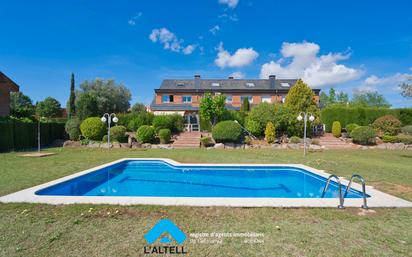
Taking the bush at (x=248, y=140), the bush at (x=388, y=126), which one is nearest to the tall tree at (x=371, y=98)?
the bush at (x=388, y=126)

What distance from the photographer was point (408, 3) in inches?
503

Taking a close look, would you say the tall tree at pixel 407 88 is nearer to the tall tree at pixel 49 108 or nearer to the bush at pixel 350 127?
the bush at pixel 350 127

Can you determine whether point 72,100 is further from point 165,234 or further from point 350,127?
point 350,127

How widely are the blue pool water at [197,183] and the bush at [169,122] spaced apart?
39.7ft

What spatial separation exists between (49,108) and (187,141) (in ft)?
149

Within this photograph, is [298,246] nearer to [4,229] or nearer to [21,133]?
[4,229]

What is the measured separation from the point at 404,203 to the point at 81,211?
8356 millimetres

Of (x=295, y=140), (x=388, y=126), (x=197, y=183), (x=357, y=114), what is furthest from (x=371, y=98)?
(x=197, y=183)

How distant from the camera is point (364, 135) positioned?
21078 mm

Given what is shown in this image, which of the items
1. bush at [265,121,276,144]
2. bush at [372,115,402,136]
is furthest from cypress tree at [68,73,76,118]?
bush at [372,115,402,136]

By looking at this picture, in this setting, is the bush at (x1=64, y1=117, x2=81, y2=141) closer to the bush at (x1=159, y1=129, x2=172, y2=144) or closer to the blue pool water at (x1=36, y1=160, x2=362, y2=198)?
the bush at (x1=159, y1=129, x2=172, y2=144)

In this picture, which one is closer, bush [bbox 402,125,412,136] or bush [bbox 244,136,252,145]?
bush [bbox 244,136,252,145]

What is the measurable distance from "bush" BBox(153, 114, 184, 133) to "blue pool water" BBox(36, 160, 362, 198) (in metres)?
12.1

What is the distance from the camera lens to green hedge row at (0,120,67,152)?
17.2 meters
